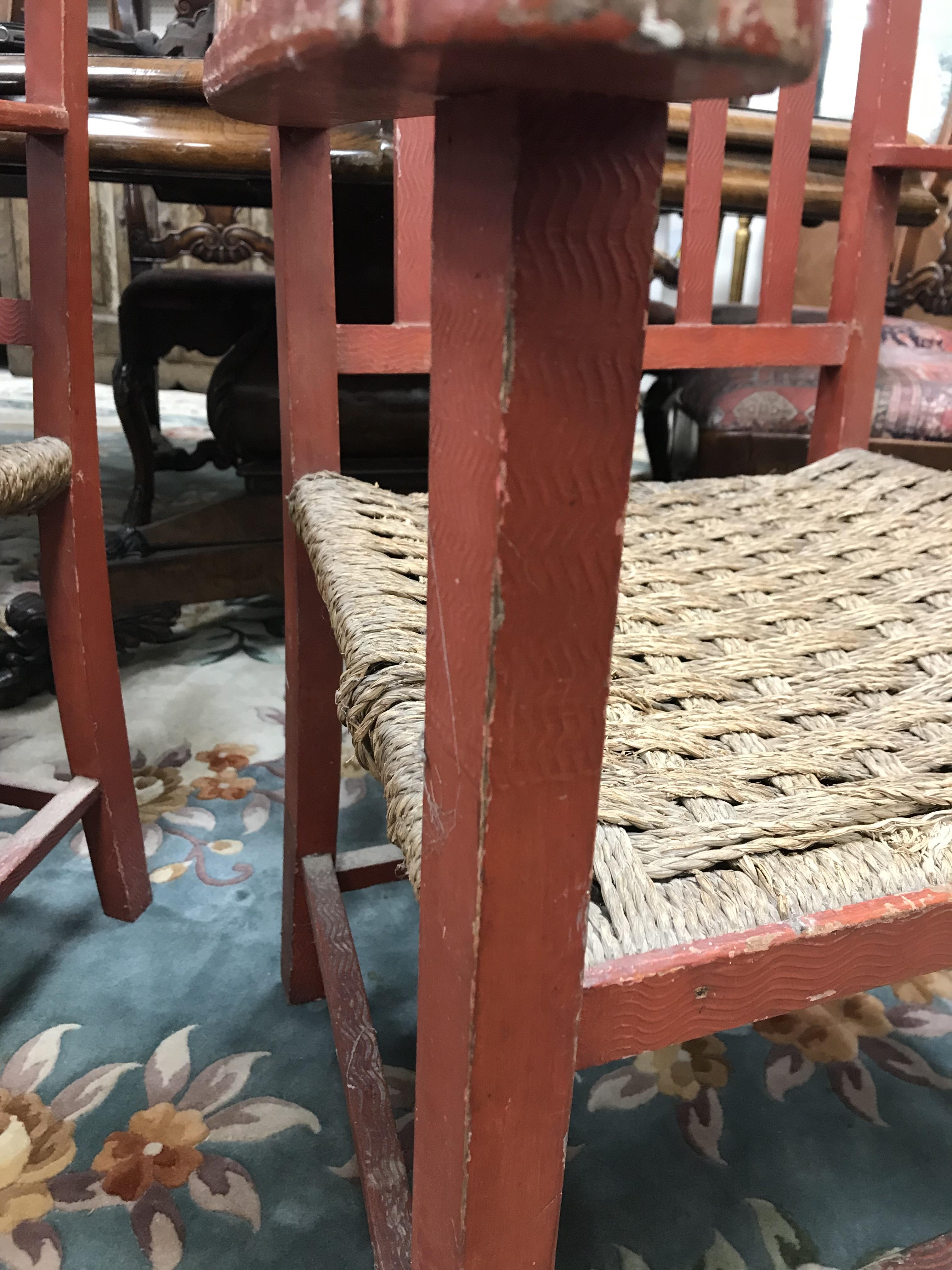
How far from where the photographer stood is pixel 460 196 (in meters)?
0.22

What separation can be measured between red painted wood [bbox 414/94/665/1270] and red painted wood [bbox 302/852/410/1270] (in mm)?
223

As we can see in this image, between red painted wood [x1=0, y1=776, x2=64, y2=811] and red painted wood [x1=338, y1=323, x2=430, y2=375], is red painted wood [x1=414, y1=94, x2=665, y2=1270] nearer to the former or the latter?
red painted wood [x1=338, y1=323, x2=430, y2=375]

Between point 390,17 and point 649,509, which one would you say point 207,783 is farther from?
point 390,17

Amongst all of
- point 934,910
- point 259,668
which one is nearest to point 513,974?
point 934,910

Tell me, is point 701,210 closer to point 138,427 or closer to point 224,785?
point 224,785

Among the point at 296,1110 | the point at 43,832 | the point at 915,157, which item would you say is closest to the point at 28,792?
the point at 43,832

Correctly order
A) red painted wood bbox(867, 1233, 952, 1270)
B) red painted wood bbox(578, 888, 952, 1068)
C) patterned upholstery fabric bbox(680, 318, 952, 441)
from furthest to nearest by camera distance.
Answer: patterned upholstery fabric bbox(680, 318, 952, 441) < red painted wood bbox(867, 1233, 952, 1270) < red painted wood bbox(578, 888, 952, 1068)

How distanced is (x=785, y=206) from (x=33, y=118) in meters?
0.59

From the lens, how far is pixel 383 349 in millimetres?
722

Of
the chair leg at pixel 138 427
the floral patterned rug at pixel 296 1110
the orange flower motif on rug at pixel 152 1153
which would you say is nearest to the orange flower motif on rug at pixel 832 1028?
the floral patterned rug at pixel 296 1110

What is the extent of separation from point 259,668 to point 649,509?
850mm

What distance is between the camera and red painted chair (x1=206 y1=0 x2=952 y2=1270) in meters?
0.20

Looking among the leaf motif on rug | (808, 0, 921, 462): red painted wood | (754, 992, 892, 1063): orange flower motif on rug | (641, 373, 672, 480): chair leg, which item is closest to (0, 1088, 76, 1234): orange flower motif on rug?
the leaf motif on rug

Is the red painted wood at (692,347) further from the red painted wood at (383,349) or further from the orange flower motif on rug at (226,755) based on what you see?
the orange flower motif on rug at (226,755)
